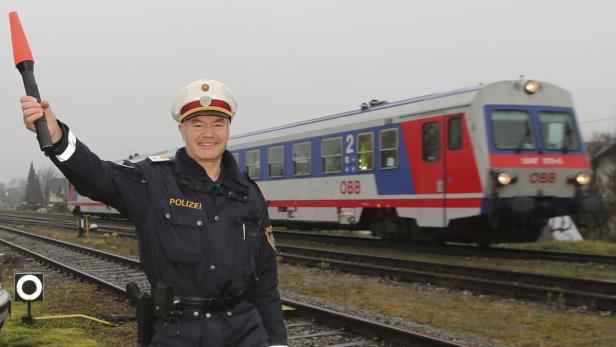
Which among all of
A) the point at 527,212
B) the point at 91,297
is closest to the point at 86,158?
the point at 91,297

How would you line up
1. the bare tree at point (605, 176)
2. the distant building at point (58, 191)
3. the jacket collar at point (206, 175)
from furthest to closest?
the distant building at point (58, 191), the bare tree at point (605, 176), the jacket collar at point (206, 175)

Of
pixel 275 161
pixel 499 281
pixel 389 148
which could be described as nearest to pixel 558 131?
pixel 389 148

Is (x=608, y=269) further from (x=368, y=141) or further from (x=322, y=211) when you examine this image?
(x=322, y=211)

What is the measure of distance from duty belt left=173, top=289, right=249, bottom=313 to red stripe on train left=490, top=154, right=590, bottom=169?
32.4ft

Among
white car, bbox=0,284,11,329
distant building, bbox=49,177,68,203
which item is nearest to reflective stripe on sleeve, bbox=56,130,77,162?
white car, bbox=0,284,11,329

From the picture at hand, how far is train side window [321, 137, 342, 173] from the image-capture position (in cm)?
1538

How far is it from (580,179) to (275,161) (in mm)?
8573

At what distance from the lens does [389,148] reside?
→ 541 inches

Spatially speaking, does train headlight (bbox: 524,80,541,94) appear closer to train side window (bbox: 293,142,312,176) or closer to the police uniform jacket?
train side window (bbox: 293,142,312,176)

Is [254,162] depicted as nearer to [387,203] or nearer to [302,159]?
[302,159]

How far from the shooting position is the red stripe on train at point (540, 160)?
11633 millimetres

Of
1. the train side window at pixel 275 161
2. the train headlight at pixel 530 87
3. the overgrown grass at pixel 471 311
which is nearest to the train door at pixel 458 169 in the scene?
the train headlight at pixel 530 87

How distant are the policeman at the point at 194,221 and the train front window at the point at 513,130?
9977 millimetres

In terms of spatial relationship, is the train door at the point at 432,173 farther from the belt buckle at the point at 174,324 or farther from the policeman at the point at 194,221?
the belt buckle at the point at 174,324
